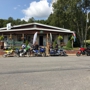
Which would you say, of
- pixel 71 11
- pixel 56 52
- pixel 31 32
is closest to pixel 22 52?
pixel 56 52

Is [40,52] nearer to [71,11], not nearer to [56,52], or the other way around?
[56,52]

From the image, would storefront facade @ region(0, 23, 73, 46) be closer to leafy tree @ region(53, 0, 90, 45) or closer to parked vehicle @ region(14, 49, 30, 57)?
leafy tree @ region(53, 0, 90, 45)

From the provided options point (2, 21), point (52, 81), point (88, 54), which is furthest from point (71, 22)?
point (2, 21)

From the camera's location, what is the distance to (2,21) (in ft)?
304

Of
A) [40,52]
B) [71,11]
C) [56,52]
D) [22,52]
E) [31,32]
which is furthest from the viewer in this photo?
[71,11]

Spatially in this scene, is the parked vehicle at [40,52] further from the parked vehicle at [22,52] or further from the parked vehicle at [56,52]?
the parked vehicle at [56,52]

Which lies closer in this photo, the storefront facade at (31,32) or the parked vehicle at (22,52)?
the parked vehicle at (22,52)

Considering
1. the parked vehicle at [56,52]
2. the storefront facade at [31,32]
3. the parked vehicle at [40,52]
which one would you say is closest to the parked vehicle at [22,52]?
the parked vehicle at [40,52]

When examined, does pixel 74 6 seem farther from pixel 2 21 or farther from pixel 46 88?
pixel 2 21

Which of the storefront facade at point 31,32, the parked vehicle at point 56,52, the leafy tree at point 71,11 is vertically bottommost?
the parked vehicle at point 56,52

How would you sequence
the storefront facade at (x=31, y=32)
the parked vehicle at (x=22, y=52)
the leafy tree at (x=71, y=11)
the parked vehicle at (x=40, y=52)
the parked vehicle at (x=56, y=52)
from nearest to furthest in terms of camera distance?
the parked vehicle at (x=22, y=52), the parked vehicle at (x=40, y=52), the parked vehicle at (x=56, y=52), the storefront facade at (x=31, y=32), the leafy tree at (x=71, y=11)

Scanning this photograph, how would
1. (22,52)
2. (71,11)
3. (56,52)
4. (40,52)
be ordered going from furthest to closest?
(71,11) → (56,52) → (40,52) → (22,52)

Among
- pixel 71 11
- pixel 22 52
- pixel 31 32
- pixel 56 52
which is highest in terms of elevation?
pixel 71 11

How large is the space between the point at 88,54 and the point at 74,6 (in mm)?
21399
